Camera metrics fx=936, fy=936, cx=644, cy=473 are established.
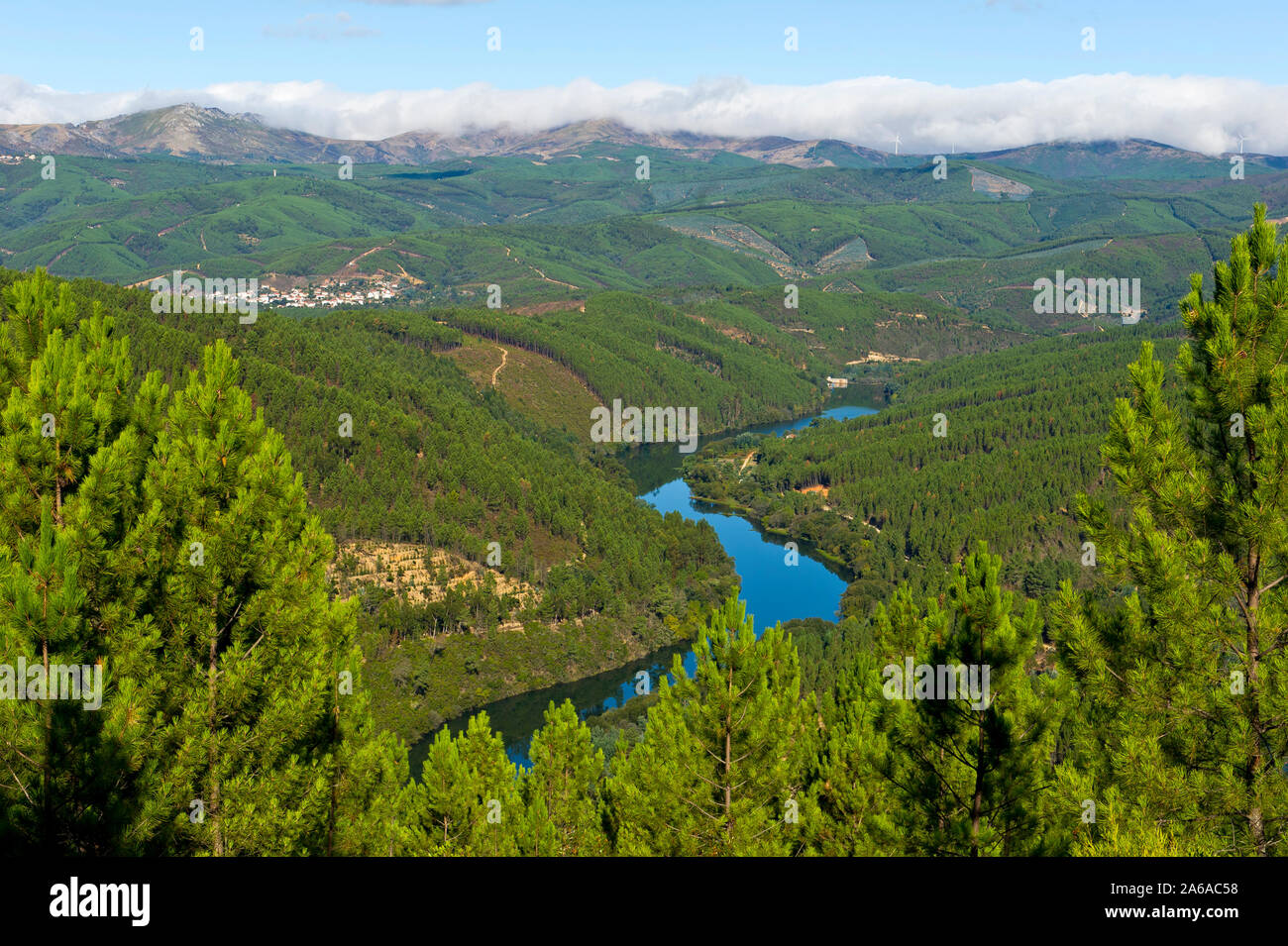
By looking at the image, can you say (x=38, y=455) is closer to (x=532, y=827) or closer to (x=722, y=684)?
(x=722, y=684)

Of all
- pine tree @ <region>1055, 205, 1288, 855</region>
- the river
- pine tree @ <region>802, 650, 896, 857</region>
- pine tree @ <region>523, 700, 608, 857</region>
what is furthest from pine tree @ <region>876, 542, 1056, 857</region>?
the river

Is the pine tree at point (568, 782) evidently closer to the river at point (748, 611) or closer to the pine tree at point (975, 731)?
the pine tree at point (975, 731)

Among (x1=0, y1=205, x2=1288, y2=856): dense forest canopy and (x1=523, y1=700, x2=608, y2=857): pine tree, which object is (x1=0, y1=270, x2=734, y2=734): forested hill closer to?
(x1=523, y1=700, x2=608, y2=857): pine tree

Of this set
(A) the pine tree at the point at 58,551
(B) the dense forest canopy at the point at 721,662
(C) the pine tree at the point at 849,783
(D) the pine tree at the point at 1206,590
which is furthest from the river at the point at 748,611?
(A) the pine tree at the point at 58,551

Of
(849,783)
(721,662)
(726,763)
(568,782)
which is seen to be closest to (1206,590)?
(721,662)

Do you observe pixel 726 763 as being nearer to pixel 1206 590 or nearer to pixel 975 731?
pixel 975 731
